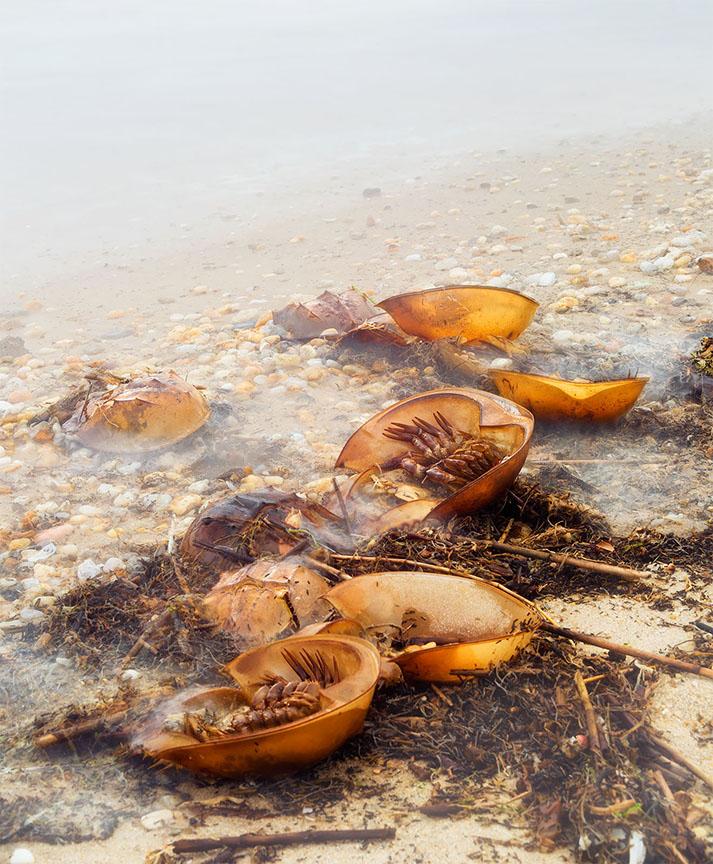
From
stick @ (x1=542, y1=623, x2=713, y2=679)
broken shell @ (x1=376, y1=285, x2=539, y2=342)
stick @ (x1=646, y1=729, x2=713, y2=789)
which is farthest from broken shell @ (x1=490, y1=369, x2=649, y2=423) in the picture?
stick @ (x1=646, y1=729, x2=713, y2=789)

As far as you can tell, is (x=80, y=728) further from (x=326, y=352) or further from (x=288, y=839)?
(x=326, y=352)

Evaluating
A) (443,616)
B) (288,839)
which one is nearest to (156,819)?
Answer: (288,839)

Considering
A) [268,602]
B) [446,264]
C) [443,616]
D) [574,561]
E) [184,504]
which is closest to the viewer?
[443,616]

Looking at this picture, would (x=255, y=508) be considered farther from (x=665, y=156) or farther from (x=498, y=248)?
(x=665, y=156)

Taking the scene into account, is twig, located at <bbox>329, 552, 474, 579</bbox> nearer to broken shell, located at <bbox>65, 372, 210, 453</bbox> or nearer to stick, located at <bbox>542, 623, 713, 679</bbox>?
stick, located at <bbox>542, 623, 713, 679</bbox>

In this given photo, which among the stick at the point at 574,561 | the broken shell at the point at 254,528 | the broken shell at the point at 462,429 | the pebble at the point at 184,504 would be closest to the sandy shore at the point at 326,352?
the pebble at the point at 184,504

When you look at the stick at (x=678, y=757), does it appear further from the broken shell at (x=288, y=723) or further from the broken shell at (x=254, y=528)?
the broken shell at (x=254, y=528)
